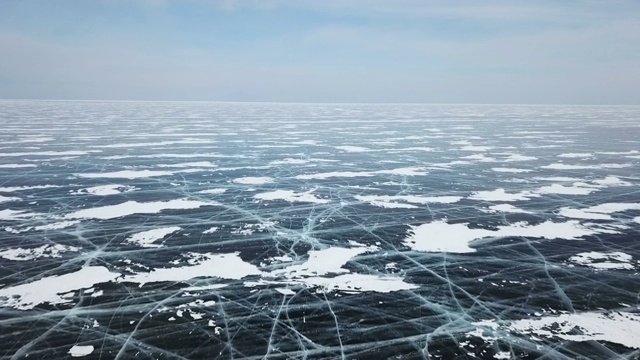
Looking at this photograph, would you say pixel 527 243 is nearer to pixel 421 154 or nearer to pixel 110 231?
pixel 110 231

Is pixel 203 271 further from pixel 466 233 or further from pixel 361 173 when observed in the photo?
pixel 361 173

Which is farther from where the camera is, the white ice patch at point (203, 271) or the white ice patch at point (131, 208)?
the white ice patch at point (131, 208)

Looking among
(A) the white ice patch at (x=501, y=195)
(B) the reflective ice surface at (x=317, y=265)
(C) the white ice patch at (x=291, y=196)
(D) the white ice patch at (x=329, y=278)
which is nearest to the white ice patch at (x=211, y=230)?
(B) the reflective ice surface at (x=317, y=265)

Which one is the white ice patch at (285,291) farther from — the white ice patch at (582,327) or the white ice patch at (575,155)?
the white ice patch at (575,155)

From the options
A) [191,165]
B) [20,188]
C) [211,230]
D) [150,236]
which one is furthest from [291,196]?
[20,188]

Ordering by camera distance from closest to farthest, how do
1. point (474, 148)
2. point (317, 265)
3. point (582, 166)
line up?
point (317, 265) → point (582, 166) → point (474, 148)

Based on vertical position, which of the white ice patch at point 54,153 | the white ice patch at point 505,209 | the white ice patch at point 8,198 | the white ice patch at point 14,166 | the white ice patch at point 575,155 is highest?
the white ice patch at point 505,209

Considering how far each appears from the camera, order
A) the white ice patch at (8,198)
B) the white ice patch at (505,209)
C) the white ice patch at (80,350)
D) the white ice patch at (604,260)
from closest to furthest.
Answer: the white ice patch at (80,350) → the white ice patch at (604,260) → the white ice patch at (505,209) → the white ice patch at (8,198)
